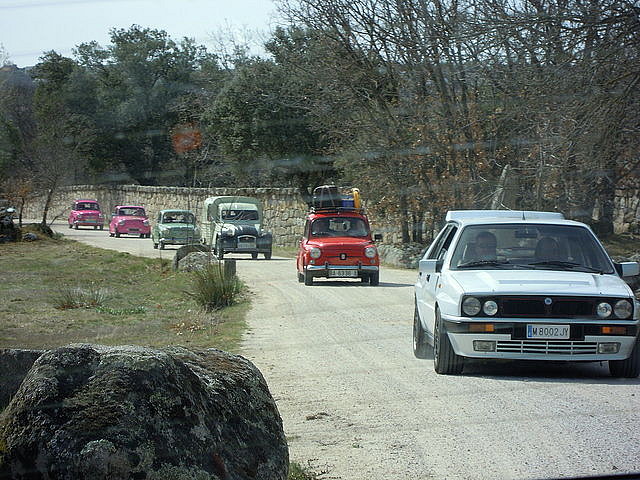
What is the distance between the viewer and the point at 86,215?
49.8 m

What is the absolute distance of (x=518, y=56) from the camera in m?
19.2

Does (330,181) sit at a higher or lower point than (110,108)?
lower

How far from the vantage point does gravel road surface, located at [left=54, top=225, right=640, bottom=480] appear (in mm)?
5809

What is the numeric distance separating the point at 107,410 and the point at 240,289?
1493cm

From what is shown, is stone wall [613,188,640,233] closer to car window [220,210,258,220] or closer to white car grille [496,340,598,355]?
car window [220,210,258,220]

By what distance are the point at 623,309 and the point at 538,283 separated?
830 mm

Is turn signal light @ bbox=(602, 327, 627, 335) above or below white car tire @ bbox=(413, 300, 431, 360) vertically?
above

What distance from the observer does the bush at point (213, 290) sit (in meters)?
16.5

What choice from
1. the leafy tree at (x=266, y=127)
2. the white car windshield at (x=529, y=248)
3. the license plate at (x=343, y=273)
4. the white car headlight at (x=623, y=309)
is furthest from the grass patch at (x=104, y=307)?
the leafy tree at (x=266, y=127)

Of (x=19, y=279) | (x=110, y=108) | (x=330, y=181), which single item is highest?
(x=110, y=108)

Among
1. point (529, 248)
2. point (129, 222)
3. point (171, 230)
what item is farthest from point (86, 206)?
point (529, 248)

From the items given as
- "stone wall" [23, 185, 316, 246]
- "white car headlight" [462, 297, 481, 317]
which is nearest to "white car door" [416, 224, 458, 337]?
"white car headlight" [462, 297, 481, 317]

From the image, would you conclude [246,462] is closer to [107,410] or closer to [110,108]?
[107,410]

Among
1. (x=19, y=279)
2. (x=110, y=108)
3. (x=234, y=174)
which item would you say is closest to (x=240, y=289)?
(x=19, y=279)
